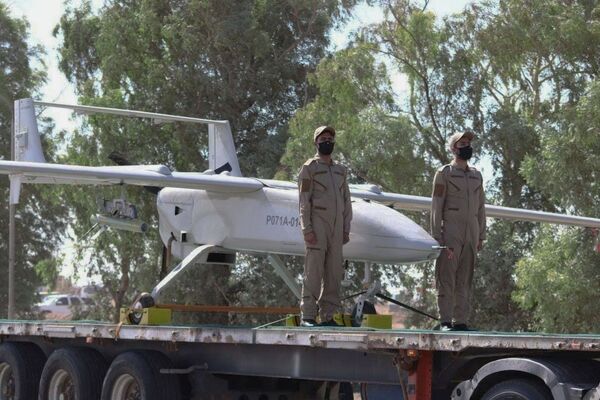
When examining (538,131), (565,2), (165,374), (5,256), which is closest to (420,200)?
(165,374)

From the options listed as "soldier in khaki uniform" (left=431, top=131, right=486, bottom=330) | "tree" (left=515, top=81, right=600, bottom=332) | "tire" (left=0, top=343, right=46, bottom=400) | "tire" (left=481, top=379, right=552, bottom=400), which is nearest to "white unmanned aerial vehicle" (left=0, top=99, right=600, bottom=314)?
"soldier in khaki uniform" (left=431, top=131, right=486, bottom=330)

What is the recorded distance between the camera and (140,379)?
11867 mm

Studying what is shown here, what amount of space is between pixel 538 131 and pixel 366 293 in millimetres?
14213

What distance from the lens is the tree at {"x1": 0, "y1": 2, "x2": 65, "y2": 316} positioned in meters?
46.2

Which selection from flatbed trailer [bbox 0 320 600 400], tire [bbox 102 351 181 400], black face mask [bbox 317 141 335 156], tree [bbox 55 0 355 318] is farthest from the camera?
tree [bbox 55 0 355 318]

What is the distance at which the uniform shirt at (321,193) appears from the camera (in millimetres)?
12078

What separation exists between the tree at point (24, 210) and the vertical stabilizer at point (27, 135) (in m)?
27.2

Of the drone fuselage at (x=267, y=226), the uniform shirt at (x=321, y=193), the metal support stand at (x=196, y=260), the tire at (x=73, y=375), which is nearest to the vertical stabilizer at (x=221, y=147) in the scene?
the drone fuselage at (x=267, y=226)

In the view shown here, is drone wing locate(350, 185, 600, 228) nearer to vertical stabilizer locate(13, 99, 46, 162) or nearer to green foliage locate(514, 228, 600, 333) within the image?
vertical stabilizer locate(13, 99, 46, 162)

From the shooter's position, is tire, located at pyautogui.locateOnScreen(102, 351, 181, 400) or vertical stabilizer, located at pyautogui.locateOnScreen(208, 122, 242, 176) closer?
tire, located at pyautogui.locateOnScreen(102, 351, 181, 400)

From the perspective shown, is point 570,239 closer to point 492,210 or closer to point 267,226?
point 492,210

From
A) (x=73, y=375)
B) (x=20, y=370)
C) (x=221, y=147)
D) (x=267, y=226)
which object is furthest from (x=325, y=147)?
(x=221, y=147)

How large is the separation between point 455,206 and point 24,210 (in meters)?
36.4

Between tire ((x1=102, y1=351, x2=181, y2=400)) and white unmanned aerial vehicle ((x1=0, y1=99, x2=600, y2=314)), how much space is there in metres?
2.90
